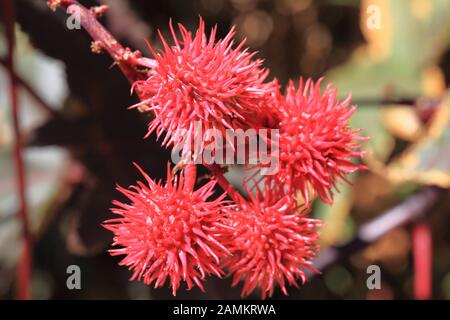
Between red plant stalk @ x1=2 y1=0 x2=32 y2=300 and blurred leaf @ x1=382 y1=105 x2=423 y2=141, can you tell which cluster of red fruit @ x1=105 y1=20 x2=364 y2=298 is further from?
blurred leaf @ x1=382 y1=105 x2=423 y2=141

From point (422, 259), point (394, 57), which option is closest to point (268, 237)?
point (422, 259)

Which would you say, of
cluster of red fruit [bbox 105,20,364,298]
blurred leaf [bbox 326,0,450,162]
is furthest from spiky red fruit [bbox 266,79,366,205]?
blurred leaf [bbox 326,0,450,162]

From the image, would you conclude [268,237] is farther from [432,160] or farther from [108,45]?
[432,160]

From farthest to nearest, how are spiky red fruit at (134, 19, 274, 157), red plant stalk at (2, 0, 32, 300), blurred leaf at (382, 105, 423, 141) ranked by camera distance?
blurred leaf at (382, 105, 423, 141) < red plant stalk at (2, 0, 32, 300) < spiky red fruit at (134, 19, 274, 157)

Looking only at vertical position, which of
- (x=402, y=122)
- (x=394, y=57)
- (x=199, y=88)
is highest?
(x=394, y=57)

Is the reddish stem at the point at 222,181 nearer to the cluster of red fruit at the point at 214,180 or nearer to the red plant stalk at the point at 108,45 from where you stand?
the cluster of red fruit at the point at 214,180
